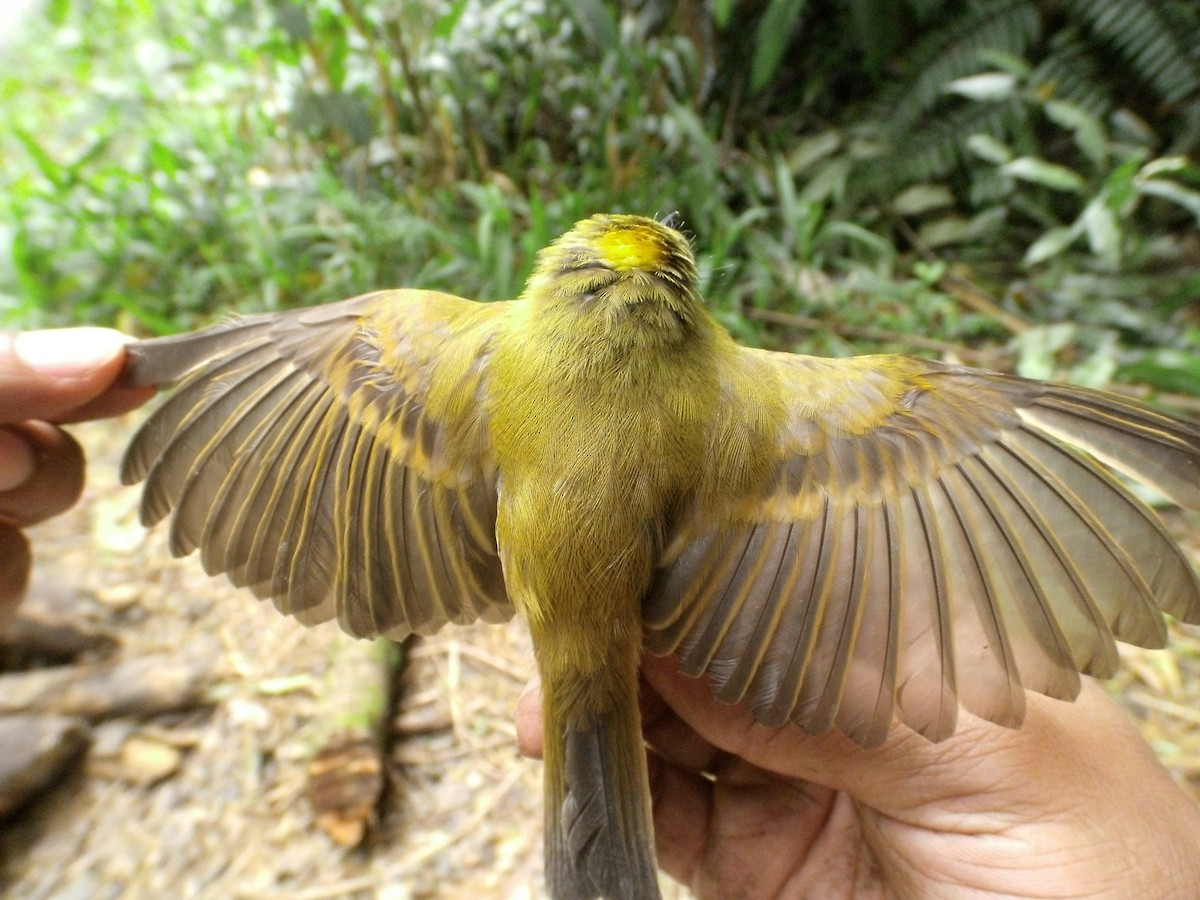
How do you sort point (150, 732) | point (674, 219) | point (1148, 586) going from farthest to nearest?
point (150, 732) < point (674, 219) < point (1148, 586)

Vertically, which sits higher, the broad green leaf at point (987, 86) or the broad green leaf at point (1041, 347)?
the broad green leaf at point (987, 86)

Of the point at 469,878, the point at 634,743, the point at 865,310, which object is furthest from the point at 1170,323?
the point at 469,878

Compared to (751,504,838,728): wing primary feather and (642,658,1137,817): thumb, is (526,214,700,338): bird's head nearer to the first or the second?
(751,504,838,728): wing primary feather

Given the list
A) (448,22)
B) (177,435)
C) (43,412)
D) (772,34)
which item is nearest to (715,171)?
(772,34)

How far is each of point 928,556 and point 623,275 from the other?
2.39ft

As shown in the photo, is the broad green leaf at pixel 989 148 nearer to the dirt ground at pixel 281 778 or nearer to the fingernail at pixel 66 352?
the dirt ground at pixel 281 778

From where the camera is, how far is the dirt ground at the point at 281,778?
6.97 feet

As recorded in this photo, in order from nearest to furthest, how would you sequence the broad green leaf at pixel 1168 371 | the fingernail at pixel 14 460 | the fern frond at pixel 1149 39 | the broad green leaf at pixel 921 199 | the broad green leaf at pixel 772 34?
the fingernail at pixel 14 460 < the broad green leaf at pixel 1168 371 < the fern frond at pixel 1149 39 < the broad green leaf at pixel 772 34 < the broad green leaf at pixel 921 199

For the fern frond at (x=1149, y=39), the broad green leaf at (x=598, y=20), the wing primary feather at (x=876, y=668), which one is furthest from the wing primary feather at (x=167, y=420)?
the fern frond at (x=1149, y=39)

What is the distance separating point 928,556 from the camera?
1.36m

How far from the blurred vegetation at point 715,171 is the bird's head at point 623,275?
5.60 ft

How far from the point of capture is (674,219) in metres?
1.81

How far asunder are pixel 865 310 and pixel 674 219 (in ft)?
6.67

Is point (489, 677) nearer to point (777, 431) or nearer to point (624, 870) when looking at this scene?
point (624, 870)
